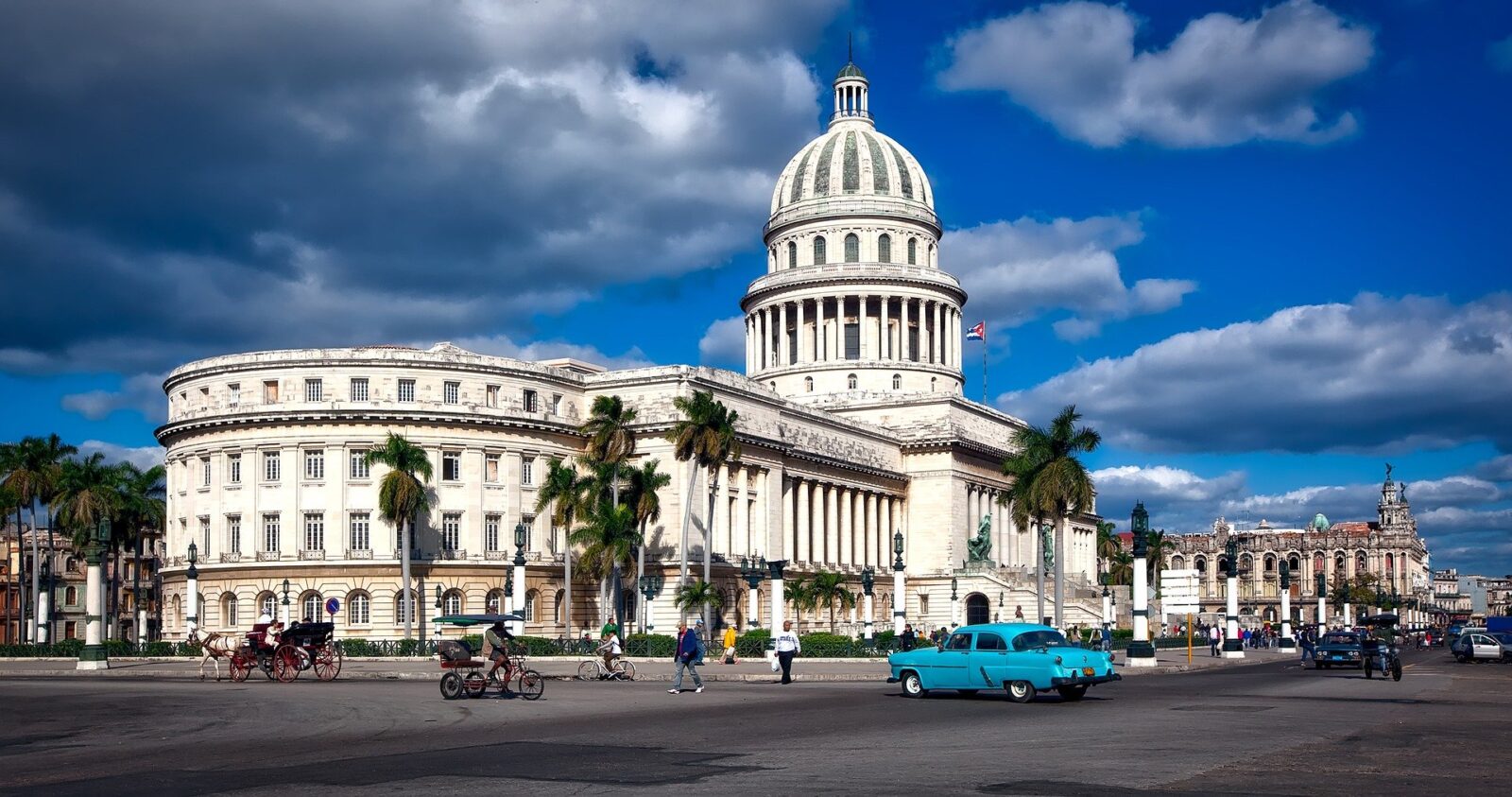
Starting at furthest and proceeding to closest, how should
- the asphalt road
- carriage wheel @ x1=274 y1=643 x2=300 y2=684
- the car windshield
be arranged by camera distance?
carriage wheel @ x1=274 y1=643 x2=300 y2=684 → the car windshield → the asphalt road

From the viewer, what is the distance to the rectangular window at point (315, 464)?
76812 mm

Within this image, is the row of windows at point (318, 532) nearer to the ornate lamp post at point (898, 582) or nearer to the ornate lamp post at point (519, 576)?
the ornate lamp post at point (519, 576)

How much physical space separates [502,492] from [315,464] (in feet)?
30.5

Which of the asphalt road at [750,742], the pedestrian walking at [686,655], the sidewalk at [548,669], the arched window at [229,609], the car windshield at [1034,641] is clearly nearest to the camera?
the asphalt road at [750,742]

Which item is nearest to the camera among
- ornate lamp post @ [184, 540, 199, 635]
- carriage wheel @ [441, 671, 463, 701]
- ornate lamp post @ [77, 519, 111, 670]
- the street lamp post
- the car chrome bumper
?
the car chrome bumper

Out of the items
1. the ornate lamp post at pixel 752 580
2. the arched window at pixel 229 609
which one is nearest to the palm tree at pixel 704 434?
the ornate lamp post at pixel 752 580

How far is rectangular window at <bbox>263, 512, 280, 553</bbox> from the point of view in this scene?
3031 inches

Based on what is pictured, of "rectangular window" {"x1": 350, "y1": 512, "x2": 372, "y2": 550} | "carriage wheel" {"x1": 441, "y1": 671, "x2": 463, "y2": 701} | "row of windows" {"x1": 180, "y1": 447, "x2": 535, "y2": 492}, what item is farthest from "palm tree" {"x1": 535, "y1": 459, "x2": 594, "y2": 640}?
"carriage wheel" {"x1": 441, "y1": 671, "x2": 463, "y2": 701}

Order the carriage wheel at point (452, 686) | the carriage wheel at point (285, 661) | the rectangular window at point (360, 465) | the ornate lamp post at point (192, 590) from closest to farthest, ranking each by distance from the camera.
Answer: the carriage wheel at point (452, 686), the carriage wheel at point (285, 661), the ornate lamp post at point (192, 590), the rectangular window at point (360, 465)

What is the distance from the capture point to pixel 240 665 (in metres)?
43.5

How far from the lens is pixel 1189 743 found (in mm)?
22000

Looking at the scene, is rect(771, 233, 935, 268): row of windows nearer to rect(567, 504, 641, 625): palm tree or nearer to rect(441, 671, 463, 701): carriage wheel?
rect(567, 504, 641, 625): palm tree

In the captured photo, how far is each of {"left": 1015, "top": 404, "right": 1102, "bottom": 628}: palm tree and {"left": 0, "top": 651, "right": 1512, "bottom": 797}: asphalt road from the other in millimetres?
31185

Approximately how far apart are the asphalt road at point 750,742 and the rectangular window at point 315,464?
38.7 meters
